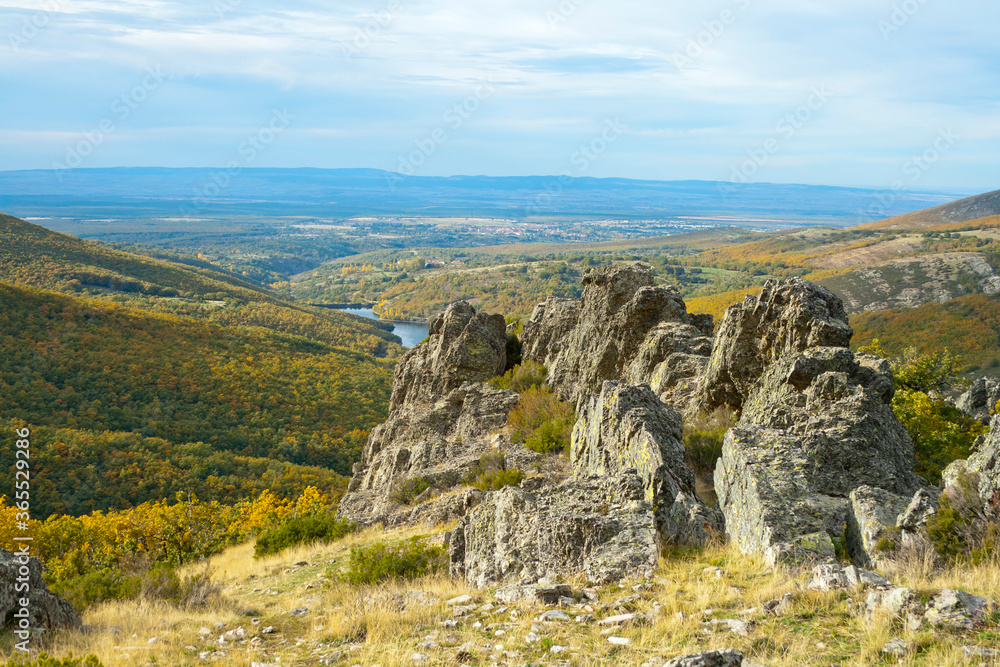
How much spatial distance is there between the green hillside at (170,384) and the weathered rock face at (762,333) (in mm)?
57742

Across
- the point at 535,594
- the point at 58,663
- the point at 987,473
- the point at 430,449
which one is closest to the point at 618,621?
the point at 535,594

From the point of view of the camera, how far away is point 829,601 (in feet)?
25.8

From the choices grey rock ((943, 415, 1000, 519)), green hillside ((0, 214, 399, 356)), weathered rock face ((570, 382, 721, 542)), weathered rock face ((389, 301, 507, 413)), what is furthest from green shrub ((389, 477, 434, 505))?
green hillside ((0, 214, 399, 356))

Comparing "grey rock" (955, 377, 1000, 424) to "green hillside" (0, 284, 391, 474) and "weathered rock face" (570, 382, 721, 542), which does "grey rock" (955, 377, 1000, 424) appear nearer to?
"weathered rock face" (570, 382, 721, 542)

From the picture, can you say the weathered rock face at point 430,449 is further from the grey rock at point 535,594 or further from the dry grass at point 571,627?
the grey rock at point 535,594

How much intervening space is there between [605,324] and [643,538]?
19.5 meters

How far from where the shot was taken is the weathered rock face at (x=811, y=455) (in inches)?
418

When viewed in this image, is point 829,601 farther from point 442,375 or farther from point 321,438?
point 321,438

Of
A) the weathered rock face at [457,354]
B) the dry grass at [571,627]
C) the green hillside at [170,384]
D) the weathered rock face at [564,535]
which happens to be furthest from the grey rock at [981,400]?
the green hillside at [170,384]

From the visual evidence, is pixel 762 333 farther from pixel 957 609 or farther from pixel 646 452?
pixel 957 609

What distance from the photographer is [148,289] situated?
155250mm

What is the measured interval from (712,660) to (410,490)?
18.7 meters

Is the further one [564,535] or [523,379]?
[523,379]

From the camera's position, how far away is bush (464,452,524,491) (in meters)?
20.2
